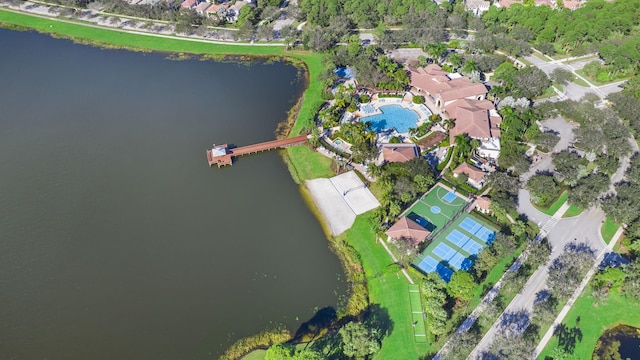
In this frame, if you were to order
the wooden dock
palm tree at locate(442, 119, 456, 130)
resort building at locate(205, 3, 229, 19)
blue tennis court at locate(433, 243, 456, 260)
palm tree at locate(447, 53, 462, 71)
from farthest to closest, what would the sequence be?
1. resort building at locate(205, 3, 229, 19)
2. palm tree at locate(447, 53, 462, 71)
3. palm tree at locate(442, 119, 456, 130)
4. the wooden dock
5. blue tennis court at locate(433, 243, 456, 260)

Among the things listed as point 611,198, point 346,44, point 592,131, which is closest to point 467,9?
point 346,44

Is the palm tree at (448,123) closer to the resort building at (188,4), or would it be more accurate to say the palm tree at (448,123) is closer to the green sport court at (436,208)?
the green sport court at (436,208)

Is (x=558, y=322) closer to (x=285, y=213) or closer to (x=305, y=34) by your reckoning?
(x=285, y=213)

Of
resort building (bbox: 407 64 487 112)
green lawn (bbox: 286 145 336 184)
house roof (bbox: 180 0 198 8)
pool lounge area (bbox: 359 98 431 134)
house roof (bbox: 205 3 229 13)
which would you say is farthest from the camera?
house roof (bbox: 180 0 198 8)

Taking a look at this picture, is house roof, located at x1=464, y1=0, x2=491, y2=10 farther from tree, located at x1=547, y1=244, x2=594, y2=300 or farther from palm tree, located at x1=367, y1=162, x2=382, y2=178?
tree, located at x1=547, y1=244, x2=594, y2=300

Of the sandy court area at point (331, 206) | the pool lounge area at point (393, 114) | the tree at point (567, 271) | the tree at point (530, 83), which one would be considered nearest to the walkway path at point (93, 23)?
the pool lounge area at point (393, 114)

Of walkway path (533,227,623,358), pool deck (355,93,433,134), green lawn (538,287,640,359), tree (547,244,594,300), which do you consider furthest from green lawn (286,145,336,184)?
green lawn (538,287,640,359)

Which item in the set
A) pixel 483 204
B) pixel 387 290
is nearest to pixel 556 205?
pixel 483 204

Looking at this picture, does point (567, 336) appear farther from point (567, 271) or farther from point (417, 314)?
point (417, 314)
